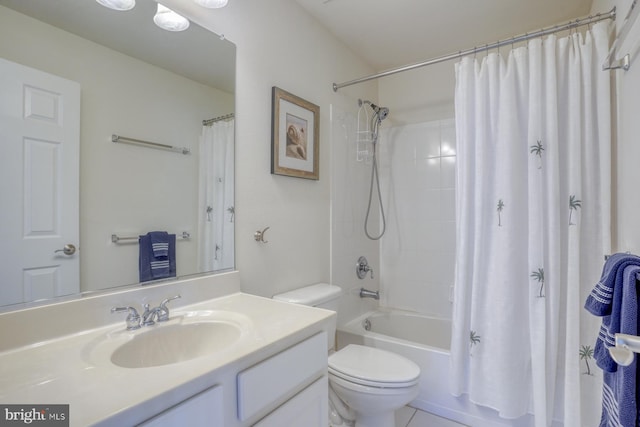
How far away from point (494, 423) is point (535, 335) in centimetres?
62

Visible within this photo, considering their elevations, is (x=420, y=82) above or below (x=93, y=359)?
above

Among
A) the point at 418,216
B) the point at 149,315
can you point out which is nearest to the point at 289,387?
the point at 149,315

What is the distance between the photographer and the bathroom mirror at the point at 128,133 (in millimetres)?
905

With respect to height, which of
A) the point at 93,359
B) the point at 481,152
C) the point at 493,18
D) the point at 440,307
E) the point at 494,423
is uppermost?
the point at 493,18

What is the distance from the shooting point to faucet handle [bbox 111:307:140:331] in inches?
39.3

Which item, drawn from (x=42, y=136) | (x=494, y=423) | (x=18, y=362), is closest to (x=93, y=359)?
(x=18, y=362)

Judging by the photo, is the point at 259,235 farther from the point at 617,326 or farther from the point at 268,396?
the point at 617,326

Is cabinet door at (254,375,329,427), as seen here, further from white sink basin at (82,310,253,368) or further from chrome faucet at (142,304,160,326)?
chrome faucet at (142,304,160,326)

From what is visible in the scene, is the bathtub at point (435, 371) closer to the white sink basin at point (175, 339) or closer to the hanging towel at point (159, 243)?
the white sink basin at point (175, 339)

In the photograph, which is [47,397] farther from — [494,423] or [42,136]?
[494,423]

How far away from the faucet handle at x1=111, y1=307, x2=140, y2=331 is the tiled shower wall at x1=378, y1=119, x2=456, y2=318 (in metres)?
2.09

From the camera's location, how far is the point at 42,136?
35.6 inches

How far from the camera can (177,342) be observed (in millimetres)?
1051

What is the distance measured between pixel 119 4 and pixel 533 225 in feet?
6.55
